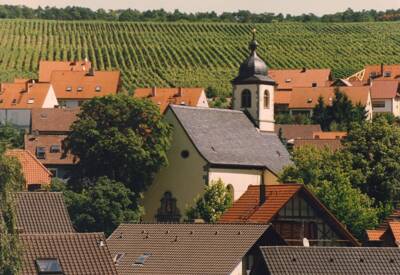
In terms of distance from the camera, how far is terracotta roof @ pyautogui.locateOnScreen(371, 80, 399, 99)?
166m

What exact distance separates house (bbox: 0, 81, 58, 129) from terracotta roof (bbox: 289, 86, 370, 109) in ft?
72.2

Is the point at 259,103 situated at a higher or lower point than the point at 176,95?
higher

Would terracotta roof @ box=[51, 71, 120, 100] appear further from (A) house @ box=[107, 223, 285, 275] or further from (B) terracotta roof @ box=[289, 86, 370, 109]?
(A) house @ box=[107, 223, 285, 275]

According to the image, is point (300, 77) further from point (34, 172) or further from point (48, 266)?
point (48, 266)

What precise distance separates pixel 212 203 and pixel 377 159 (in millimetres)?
8775

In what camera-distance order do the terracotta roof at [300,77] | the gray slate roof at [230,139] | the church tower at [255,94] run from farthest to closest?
the terracotta roof at [300,77], the church tower at [255,94], the gray slate roof at [230,139]

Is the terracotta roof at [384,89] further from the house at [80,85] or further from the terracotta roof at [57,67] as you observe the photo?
the terracotta roof at [57,67]

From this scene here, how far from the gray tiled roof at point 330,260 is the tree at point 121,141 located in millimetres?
35801

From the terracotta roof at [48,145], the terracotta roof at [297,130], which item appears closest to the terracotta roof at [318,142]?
the terracotta roof at [297,130]

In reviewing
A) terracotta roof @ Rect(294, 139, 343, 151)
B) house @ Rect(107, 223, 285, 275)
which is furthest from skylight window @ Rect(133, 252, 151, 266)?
terracotta roof @ Rect(294, 139, 343, 151)

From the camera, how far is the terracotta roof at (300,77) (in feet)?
580

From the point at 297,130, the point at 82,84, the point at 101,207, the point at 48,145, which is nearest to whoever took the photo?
the point at 101,207

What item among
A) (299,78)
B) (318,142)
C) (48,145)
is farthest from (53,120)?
(299,78)

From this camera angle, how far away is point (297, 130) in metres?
137
